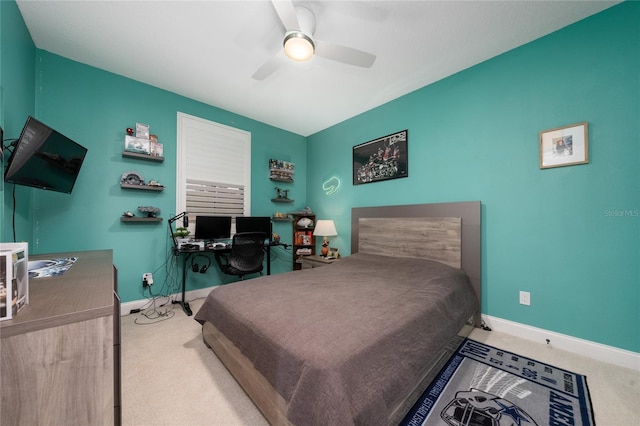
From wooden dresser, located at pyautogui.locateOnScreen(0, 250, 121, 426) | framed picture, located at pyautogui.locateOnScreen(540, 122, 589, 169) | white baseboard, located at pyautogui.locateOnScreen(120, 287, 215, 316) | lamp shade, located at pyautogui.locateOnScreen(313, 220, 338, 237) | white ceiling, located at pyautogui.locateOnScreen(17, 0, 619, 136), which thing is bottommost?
white baseboard, located at pyautogui.locateOnScreen(120, 287, 215, 316)

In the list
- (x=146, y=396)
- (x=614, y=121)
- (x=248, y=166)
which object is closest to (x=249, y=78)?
(x=248, y=166)

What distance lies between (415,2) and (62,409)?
114 inches

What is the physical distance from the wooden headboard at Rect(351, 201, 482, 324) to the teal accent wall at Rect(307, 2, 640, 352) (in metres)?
0.11

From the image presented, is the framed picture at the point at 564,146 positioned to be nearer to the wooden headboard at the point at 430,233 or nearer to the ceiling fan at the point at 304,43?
the wooden headboard at the point at 430,233

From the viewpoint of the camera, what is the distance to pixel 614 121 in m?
1.80

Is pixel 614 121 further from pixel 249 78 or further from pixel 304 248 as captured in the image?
pixel 304 248

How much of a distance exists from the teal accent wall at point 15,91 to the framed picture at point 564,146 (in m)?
4.27

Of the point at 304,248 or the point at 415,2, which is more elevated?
the point at 415,2

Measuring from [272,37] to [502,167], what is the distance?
2609mm

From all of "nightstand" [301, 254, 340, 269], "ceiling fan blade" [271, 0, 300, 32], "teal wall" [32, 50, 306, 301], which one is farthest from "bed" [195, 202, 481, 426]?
"ceiling fan blade" [271, 0, 300, 32]

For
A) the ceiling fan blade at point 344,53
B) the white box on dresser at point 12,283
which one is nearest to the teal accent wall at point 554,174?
the ceiling fan blade at point 344,53

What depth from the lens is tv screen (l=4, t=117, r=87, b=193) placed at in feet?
4.95

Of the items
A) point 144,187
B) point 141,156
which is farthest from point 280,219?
point 141,156

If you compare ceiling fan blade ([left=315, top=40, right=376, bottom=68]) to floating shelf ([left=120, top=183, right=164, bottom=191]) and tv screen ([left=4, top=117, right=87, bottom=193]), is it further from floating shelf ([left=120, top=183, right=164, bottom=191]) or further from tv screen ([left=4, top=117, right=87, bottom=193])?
floating shelf ([left=120, top=183, right=164, bottom=191])
